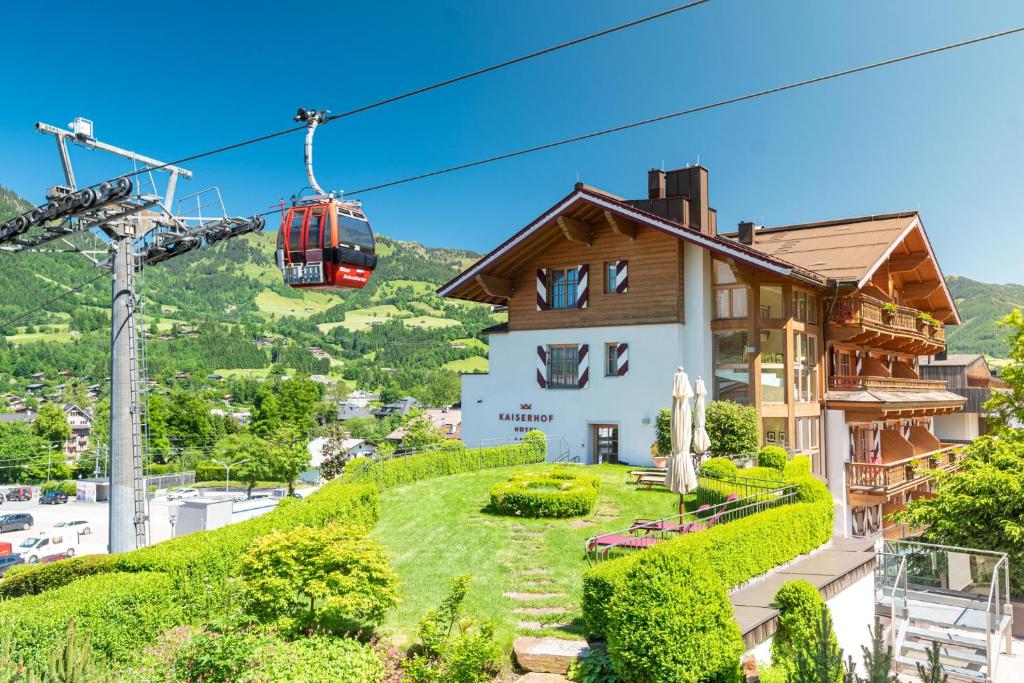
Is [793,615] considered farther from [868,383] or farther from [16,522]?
[16,522]

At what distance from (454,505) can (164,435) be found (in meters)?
95.9

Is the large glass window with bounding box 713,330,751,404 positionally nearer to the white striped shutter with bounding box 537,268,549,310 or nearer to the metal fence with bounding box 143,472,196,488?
the white striped shutter with bounding box 537,268,549,310

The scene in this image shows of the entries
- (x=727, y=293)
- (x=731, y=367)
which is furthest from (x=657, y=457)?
(x=727, y=293)

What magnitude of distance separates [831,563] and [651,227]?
51.9ft

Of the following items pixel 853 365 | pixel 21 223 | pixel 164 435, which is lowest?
pixel 164 435

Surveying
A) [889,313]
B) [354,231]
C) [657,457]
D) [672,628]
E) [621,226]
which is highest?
[621,226]

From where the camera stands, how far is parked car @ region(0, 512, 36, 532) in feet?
195

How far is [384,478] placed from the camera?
23172 millimetres

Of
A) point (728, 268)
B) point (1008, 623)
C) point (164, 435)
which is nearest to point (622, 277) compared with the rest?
point (728, 268)

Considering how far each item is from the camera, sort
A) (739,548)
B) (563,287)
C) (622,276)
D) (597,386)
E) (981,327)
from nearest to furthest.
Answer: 1. (739,548)
2. (622,276)
3. (597,386)
4. (563,287)
5. (981,327)

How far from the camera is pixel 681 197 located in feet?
96.3

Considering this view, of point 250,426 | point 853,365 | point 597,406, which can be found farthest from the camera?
point 250,426

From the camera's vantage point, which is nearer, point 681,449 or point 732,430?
point 681,449

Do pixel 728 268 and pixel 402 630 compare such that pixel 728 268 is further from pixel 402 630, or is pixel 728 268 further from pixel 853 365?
pixel 402 630
